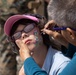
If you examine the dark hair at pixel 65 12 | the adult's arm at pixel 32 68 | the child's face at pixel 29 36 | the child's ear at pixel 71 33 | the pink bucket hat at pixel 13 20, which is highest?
the dark hair at pixel 65 12

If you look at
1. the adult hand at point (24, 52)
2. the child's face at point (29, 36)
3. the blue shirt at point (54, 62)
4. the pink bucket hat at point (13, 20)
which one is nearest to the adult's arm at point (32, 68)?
the adult hand at point (24, 52)

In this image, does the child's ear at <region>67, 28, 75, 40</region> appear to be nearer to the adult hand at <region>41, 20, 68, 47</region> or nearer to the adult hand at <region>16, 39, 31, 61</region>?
the adult hand at <region>16, 39, 31, 61</region>

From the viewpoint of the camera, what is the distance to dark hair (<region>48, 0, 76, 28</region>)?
224 cm

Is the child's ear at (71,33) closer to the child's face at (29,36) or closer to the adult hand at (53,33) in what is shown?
the adult hand at (53,33)

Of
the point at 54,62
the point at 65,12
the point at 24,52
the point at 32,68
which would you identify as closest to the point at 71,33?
the point at 65,12

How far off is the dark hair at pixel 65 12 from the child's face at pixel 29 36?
2.74 ft

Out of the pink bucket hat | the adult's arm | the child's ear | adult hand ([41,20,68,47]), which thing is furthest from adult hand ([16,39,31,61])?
the child's ear

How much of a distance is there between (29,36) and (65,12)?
1026mm

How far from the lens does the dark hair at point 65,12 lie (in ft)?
7.36

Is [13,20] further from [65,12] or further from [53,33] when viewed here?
[65,12]

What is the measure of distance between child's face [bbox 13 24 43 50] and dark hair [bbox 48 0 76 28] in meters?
0.84

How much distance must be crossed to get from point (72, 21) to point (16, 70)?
2.90m

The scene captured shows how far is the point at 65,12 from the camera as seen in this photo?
2270 mm

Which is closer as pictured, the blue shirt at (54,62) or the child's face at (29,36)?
the blue shirt at (54,62)
